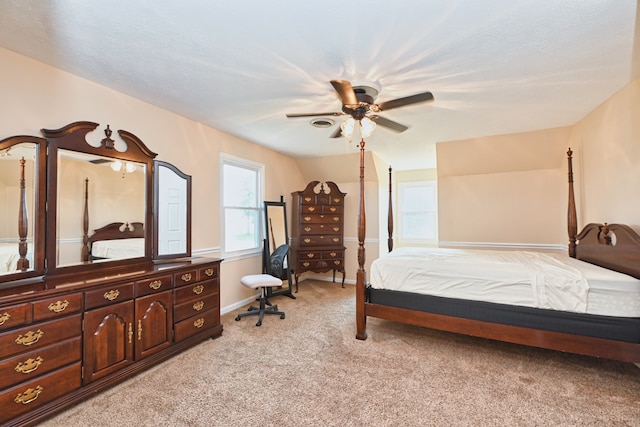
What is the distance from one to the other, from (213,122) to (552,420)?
406 cm

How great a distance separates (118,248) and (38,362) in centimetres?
107

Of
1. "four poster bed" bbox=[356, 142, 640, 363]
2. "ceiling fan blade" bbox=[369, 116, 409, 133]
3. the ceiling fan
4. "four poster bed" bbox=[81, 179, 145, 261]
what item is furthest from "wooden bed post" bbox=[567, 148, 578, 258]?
"four poster bed" bbox=[81, 179, 145, 261]

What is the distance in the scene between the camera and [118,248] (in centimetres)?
267

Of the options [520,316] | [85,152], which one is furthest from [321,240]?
[85,152]

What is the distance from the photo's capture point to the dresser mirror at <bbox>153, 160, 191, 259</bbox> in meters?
3.00

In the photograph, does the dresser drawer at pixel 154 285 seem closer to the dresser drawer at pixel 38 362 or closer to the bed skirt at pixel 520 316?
the dresser drawer at pixel 38 362

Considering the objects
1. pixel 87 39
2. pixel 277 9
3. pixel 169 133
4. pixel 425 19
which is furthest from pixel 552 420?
pixel 169 133

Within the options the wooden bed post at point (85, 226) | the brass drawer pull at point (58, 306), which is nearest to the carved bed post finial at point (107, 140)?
the wooden bed post at point (85, 226)

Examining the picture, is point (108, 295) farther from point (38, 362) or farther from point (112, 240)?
point (112, 240)

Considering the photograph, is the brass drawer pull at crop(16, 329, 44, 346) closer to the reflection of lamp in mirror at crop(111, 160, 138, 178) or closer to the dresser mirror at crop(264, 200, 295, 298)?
the reflection of lamp in mirror at crop(111, 160, 138, 178)

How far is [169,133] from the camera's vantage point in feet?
10.5

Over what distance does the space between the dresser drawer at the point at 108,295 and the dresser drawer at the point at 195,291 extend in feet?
1.45

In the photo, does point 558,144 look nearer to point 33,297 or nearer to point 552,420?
point 552,420

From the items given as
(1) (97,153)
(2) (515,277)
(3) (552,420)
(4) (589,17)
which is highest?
(4) (589,17)
